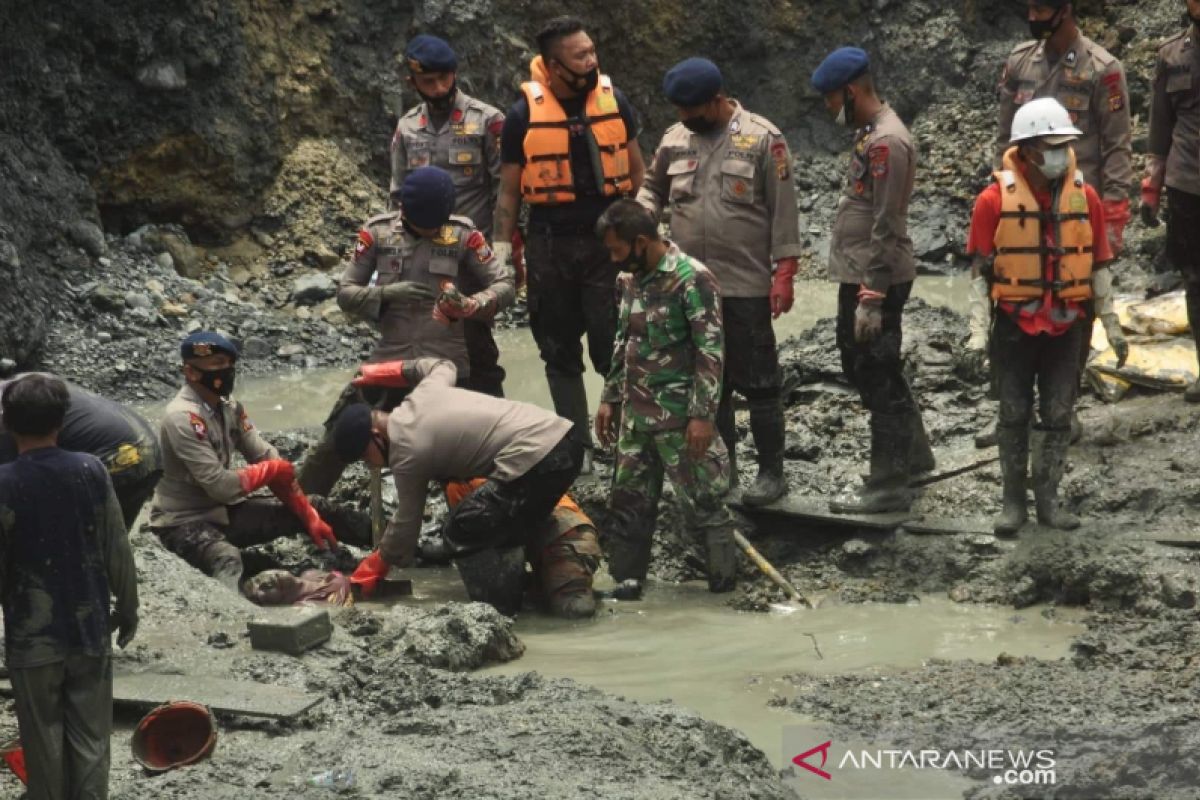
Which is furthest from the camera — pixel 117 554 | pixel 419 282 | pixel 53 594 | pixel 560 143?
pixel 560 143

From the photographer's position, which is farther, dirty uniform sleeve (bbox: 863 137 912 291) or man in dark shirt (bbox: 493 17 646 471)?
man in dark shirt (bbox: 493 17 646 471)

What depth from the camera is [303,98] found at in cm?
1700

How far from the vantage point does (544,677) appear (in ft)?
22.0

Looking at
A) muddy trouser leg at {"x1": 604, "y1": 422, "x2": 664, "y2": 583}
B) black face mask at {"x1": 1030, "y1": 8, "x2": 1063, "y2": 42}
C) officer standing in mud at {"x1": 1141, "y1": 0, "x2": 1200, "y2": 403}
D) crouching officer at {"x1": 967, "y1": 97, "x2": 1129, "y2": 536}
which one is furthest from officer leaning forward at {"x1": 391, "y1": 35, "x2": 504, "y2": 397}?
officer standing in mud at {"x1": 1141, "y1": 0, "x2": 1200, "y2": 403}

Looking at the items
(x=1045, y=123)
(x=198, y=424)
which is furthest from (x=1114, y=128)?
(x=198, y=424)

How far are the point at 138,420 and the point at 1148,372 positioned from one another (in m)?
5.55

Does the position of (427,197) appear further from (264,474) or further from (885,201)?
(885,201)

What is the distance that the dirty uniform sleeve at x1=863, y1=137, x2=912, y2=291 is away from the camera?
8094mm

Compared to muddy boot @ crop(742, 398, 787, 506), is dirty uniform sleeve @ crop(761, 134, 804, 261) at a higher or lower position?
higher

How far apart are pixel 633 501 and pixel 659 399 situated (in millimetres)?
555

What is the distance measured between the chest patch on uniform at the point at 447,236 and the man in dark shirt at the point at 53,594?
11.5 ft

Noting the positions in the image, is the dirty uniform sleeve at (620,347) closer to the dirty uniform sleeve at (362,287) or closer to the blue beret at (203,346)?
the dirty uniform sleeve at (362,287)

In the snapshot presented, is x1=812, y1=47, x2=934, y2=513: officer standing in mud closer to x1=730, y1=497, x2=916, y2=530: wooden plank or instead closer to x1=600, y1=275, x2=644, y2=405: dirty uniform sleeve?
x1=730, y1=497, x2=916, y2=530: wooden plank

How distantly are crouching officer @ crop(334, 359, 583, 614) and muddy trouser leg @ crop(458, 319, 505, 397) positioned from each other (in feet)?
3.05
